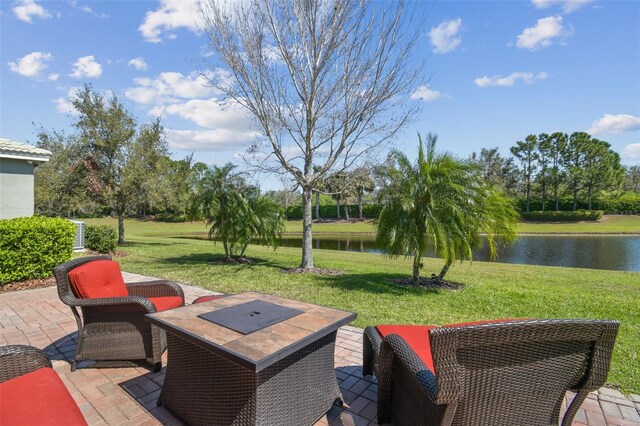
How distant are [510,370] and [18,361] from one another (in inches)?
109

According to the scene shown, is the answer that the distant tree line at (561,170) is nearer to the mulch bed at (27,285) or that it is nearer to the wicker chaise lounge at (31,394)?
the mulch bed at (27,285)

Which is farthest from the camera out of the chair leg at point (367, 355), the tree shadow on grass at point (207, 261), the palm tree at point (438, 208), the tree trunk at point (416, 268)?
the tree shadow on grass at point (207, 261)

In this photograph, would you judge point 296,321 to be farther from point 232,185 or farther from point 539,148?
point 539,148

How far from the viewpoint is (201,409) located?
7.22 feet

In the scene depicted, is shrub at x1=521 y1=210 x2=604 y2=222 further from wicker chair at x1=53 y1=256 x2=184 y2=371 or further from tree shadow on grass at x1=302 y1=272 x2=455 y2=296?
wicker chair at x1=53 y1=256 x2=184 y2=371

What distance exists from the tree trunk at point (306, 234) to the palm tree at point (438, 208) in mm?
2573

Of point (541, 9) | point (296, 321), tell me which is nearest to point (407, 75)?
point (541, 9)

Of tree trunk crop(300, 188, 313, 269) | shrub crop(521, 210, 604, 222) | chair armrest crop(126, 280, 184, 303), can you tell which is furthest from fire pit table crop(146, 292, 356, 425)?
shrub crop(521, 210, 604, 222)

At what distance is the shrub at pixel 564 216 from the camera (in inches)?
1352

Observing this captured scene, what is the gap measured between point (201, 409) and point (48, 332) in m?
3.07

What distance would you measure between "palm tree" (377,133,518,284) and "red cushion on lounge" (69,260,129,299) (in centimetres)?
435

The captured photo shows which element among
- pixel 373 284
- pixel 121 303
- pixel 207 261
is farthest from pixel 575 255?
pixel 121 303

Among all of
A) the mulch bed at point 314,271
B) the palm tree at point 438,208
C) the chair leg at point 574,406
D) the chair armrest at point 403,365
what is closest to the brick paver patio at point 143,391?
the chair leg at point 574,406

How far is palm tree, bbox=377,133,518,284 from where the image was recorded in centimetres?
577
